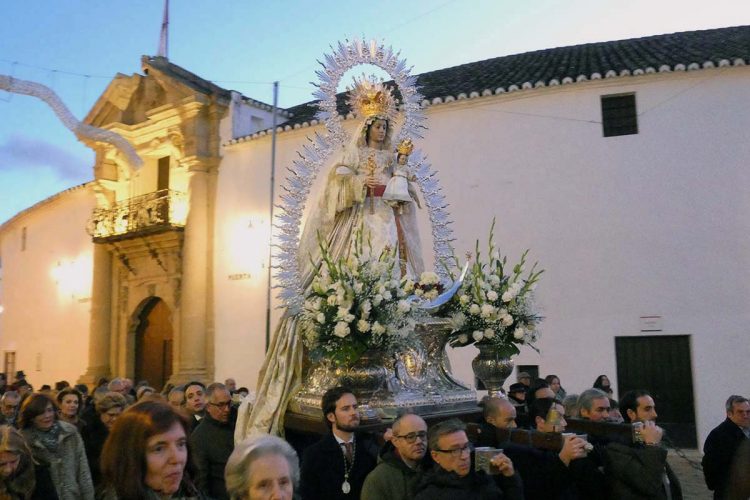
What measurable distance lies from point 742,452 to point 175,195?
13.8 metres

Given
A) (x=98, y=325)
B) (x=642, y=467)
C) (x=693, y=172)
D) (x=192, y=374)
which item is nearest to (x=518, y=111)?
(x=693, y=172)

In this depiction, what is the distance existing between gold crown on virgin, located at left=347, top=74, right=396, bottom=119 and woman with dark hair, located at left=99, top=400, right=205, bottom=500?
3935 millimetres

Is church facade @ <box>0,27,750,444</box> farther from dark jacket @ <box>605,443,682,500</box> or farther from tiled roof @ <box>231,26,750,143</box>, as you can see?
dark jacket @ <box>605,443,682,500</box>

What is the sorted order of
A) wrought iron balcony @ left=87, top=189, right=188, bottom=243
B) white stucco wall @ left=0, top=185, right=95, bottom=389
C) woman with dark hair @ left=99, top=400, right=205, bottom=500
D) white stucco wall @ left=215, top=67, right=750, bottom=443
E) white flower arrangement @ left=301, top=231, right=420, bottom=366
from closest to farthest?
woman with dark hair @ left=99, top=400, right=205, bottom=500 < white flower arrangement @ left=301, top=231, right=420, bottom=366 < white stucco wall @ left=215, top=67, right=750, bottom=443 < wrought iron balcony @ left=87, top=189, right=188, bottom=243 < white stucco wall @ left=0, top=185, right=95, bottom=389

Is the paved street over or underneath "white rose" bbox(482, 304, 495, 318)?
underneath

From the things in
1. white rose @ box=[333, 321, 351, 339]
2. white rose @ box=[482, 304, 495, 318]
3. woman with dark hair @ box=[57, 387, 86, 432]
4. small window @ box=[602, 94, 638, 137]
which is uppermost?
small window @ box=[602, 94, 638, 137]

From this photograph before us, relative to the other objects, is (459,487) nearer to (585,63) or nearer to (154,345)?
(585,63)

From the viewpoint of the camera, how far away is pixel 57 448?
3.90 metres

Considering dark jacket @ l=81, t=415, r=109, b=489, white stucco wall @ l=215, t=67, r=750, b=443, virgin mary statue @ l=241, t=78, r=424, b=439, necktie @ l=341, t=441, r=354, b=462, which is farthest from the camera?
white stucco wall @ l=215, t=67, r=750, b=443

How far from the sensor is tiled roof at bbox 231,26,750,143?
11.5m

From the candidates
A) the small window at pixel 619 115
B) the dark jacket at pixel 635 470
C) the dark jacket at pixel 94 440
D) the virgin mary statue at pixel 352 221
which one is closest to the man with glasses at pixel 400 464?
the dark jacket at pixel 635 470

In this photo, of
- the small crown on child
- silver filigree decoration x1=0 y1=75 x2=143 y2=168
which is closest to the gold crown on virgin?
the small crown on child

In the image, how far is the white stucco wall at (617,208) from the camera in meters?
10.8

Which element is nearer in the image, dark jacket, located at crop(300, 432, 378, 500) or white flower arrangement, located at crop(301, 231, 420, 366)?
dark jacket, located at crop(300, 432, 378, 500)
